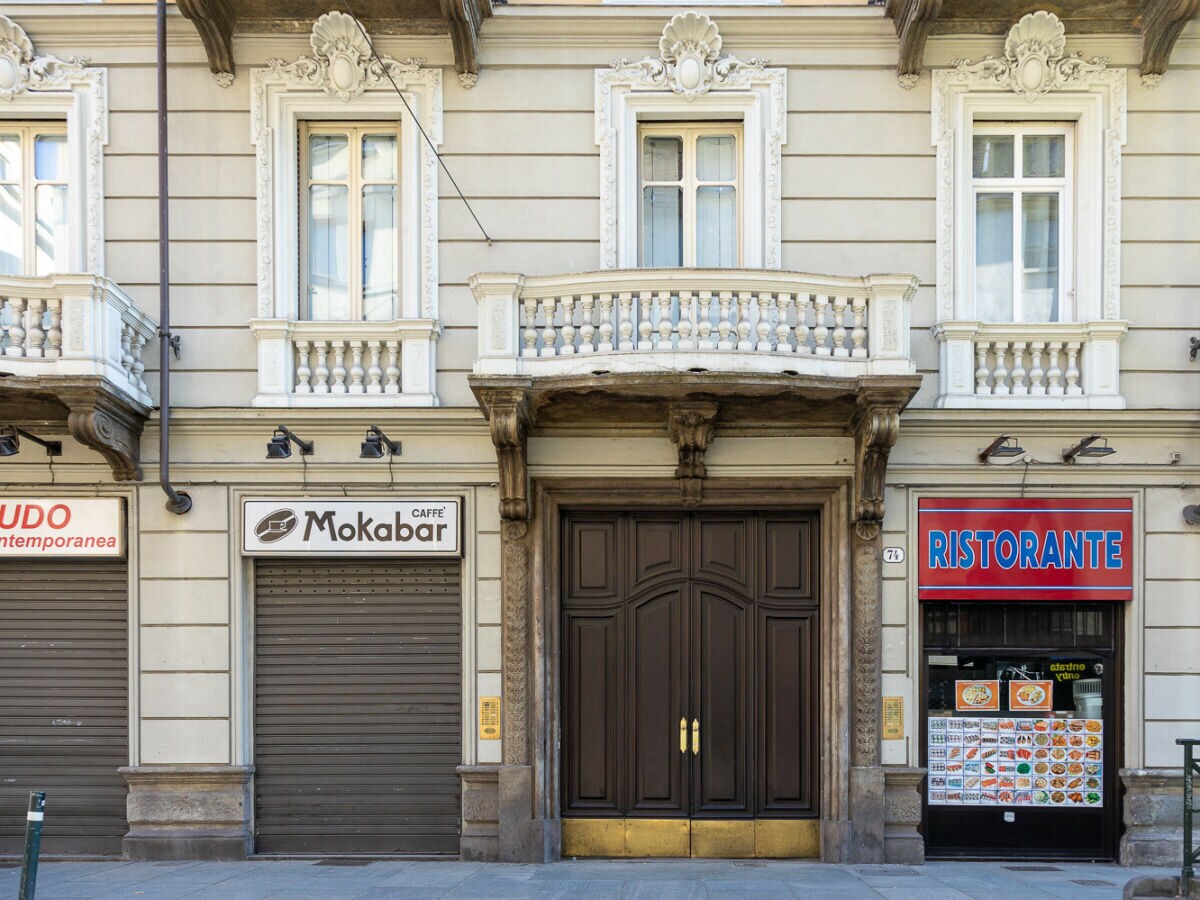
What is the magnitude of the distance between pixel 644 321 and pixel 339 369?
9.93ft

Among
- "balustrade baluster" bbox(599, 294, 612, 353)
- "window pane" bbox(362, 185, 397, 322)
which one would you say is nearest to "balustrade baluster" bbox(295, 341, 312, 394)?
"window pane" bbox(362, 185, 397, 322)

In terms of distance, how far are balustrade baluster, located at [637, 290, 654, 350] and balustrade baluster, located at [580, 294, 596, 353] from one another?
0.41 metres

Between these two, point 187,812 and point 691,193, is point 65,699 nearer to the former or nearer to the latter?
point 187,812

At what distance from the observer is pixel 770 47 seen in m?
10.1

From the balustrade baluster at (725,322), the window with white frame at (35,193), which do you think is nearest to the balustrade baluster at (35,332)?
the window with white frame at (35,193)

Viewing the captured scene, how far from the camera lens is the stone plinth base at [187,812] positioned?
962cm

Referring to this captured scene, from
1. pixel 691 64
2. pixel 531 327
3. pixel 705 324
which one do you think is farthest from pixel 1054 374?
pixel 531 327

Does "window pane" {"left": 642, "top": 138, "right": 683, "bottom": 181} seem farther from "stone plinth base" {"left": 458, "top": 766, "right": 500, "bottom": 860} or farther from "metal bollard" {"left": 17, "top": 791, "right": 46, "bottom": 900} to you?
"metal bollard" {"left": 17, "top": 791, "right": 46, "bottom": 900}

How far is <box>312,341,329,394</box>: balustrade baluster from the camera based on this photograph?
9867 mm

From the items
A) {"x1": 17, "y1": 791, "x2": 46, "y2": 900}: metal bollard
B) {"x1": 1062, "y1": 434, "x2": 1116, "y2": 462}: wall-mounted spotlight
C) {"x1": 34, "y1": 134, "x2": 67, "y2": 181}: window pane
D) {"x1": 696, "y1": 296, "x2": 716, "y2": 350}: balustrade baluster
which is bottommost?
{"x1": 17, "y1": 791, "x2": 46, "y2": 900}: metal bollard

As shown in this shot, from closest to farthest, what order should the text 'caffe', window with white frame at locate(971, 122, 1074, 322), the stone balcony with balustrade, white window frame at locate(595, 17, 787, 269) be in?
1. the stone balcony with balustrade
2. the text 'caffe'
3. white window frame at locate(595, 17, 787, 269)
4. window with white frame at locate(971, 122, 1074, 322)

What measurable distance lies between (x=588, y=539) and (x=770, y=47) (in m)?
5.09

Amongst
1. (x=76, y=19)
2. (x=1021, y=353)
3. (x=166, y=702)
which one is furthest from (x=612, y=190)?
(x=166, y=702)

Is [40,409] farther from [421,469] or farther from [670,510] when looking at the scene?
[670,510]
